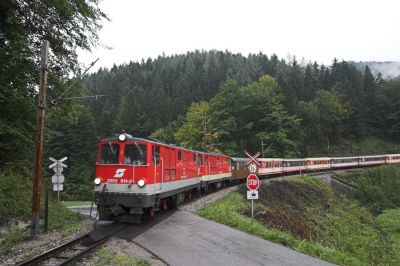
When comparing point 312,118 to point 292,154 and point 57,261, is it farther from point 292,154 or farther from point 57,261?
point 57,261

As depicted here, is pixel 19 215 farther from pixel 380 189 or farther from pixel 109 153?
pixel 380 189

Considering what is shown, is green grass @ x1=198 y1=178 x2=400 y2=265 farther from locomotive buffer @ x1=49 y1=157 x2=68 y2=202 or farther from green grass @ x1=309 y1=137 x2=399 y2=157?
green grass @ x1=309 y1=137 x2=399 y2=157

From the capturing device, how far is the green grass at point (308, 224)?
12.4m

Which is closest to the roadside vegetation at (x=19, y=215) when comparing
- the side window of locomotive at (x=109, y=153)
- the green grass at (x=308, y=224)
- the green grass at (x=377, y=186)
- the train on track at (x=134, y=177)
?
the train on track at (x=134, y=177)

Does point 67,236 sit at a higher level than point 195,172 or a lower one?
lower

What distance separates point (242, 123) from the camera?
233ft

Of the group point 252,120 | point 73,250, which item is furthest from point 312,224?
point 252,120

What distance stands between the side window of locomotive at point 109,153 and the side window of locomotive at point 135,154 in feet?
1.28

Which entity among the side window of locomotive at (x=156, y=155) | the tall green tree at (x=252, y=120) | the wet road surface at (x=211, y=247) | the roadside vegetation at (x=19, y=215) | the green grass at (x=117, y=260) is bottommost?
the wet road surface at (x=211, y=247)

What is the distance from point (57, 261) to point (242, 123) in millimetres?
63309

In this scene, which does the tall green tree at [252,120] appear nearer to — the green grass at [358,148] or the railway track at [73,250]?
the green grass at [358,148]

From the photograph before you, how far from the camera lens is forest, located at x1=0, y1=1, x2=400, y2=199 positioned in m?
14.4

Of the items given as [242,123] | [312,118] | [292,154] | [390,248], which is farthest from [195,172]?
[312,118]

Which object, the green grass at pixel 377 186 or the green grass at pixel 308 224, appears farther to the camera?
the green grass at pixel 377 186
